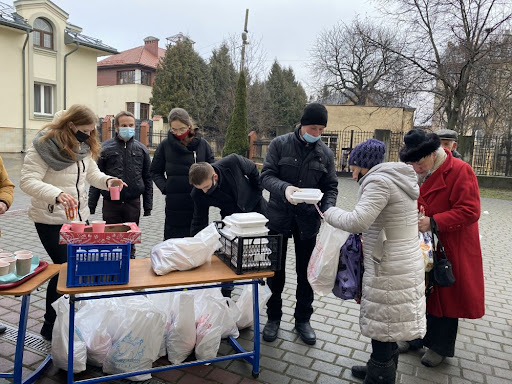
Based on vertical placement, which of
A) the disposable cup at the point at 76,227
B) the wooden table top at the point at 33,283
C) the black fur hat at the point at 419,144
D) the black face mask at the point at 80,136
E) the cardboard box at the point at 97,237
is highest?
the black fur hat at the point at 419,144

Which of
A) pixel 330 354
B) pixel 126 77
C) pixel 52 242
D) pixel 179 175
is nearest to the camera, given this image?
pixel 52 242

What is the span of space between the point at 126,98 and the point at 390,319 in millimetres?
35275

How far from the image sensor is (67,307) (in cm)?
270

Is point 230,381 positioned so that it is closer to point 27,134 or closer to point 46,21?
point 27,134

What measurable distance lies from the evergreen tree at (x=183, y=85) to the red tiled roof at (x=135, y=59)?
15.9ft

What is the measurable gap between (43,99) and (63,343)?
21243mm

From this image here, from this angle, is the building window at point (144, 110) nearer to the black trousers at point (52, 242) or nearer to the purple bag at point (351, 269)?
the black trousers at point (52, 242)

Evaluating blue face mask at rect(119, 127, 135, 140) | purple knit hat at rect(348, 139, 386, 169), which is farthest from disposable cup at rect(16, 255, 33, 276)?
blue face mask at rect(119, 127, 135, 140)

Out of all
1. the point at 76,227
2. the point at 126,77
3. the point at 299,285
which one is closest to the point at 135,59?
the point at 126,77

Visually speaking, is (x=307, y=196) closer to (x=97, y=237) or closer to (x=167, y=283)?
(x=167, y=283)

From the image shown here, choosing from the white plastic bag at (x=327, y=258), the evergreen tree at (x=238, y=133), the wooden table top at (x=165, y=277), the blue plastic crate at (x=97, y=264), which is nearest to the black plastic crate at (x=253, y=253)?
the wooden table top at (x=165, y=277)

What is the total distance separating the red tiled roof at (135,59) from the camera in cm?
3522

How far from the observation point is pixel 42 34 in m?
20.7

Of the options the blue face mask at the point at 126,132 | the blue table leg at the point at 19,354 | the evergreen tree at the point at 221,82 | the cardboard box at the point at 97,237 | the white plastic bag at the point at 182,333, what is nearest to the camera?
the cardboard box at the point at 97,237
